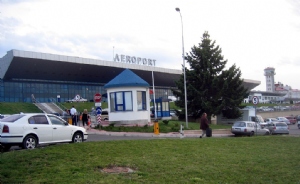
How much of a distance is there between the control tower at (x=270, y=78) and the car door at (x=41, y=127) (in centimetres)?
16515

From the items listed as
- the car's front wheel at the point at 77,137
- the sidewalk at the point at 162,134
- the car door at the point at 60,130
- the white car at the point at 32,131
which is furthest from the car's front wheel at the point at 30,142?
the sidewalk at the point at 162,134

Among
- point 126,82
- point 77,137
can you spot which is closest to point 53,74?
point 126,82

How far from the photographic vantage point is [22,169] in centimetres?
947

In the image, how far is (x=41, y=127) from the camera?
1479 centimetres

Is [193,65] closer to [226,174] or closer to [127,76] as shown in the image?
[127,76]

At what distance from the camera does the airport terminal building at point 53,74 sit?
5691 cm

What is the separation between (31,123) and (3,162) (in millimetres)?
4553

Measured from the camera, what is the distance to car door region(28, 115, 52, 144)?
14.6m

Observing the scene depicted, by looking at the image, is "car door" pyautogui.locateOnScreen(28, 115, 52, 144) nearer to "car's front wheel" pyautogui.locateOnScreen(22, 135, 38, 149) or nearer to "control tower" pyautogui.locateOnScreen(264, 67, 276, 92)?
"car's front wheel" pyautogui.locateOnScreen(22, 135, 38, 149)

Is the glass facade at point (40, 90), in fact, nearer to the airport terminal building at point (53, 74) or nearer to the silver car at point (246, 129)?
the airport terminal building at point (53, 74)

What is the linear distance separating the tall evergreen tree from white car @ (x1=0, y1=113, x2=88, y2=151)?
29828 millimetres

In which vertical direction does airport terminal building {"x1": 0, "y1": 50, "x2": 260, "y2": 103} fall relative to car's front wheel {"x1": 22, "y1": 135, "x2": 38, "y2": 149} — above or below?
above

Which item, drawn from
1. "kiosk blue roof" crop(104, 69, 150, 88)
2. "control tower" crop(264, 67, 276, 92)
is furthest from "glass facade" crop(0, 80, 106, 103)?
"control tower" crop(264, 67, 276, 92)

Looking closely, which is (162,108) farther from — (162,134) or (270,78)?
(270,78)
